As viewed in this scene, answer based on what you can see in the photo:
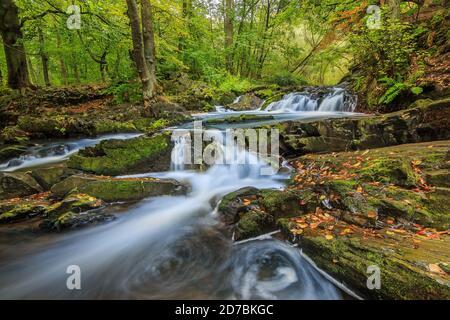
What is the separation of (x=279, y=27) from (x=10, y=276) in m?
17.9

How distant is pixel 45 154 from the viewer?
7.01 meters

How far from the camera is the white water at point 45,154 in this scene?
6535 millimetres

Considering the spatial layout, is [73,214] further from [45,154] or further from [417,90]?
[417,90]

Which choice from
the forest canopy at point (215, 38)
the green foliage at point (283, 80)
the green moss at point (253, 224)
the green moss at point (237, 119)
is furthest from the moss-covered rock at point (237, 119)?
the green foliage at point (283, 80)

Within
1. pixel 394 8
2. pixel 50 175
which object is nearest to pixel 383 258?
pixel 50 175

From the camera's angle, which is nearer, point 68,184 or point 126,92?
point 68,184

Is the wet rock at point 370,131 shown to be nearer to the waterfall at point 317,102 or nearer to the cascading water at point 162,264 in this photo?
the cascading water at point 162,264

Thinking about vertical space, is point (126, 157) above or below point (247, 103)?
below

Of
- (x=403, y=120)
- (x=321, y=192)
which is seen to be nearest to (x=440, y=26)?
(x=403, y=120)

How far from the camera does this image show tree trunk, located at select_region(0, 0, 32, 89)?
33.5ft

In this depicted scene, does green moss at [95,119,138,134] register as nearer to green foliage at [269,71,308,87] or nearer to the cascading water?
the cascading water

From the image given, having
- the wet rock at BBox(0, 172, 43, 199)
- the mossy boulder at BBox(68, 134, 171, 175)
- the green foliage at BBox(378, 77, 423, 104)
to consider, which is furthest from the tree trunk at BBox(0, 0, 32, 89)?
the green foliage at BBox(378, 77, 423, 104)

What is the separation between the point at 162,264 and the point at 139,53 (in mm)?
7607

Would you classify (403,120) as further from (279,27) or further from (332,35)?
(332,35)
